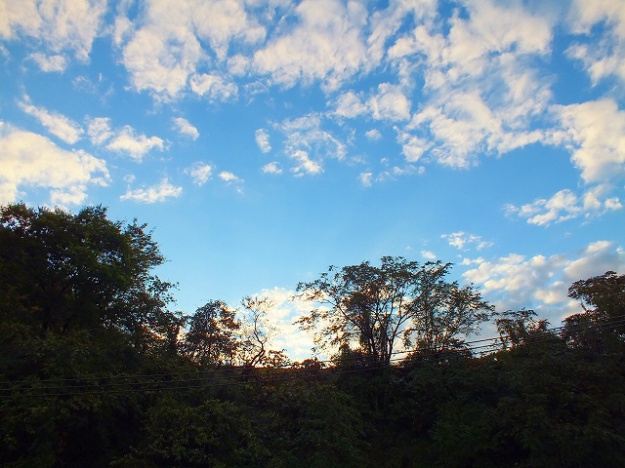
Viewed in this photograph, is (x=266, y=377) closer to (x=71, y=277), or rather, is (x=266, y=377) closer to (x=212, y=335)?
(x=212, y=335)

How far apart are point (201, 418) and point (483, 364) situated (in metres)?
13.9

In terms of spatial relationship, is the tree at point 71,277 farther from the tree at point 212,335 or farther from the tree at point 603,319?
the tree at point 603,319

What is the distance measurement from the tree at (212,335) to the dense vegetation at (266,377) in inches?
3.3

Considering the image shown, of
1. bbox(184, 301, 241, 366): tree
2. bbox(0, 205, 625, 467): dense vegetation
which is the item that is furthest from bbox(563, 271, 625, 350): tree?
bbox(184, 301, 241, 366): tree

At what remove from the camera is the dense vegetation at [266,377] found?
15.8 metres

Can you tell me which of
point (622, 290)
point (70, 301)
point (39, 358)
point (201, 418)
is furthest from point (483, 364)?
point (70, 301)

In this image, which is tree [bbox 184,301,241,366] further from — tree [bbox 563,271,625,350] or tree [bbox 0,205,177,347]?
tree [bbox 563,271,625,350]

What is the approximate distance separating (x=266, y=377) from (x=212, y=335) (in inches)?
201

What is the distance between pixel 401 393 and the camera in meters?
23.5

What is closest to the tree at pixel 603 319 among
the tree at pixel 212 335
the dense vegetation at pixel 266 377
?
the dense vegetation at pixel 266 377

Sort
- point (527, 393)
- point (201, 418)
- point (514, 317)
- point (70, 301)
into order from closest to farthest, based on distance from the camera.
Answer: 1. point (201, 418)
2. point (527, 393)
3. point (70, 301)
4. point (514, 317)

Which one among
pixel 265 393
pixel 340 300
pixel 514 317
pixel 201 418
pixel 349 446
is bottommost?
pixel 349 446

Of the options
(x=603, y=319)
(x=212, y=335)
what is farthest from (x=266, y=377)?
(x=603, y=319)

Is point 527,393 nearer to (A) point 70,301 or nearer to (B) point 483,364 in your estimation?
(B) point 483,364
